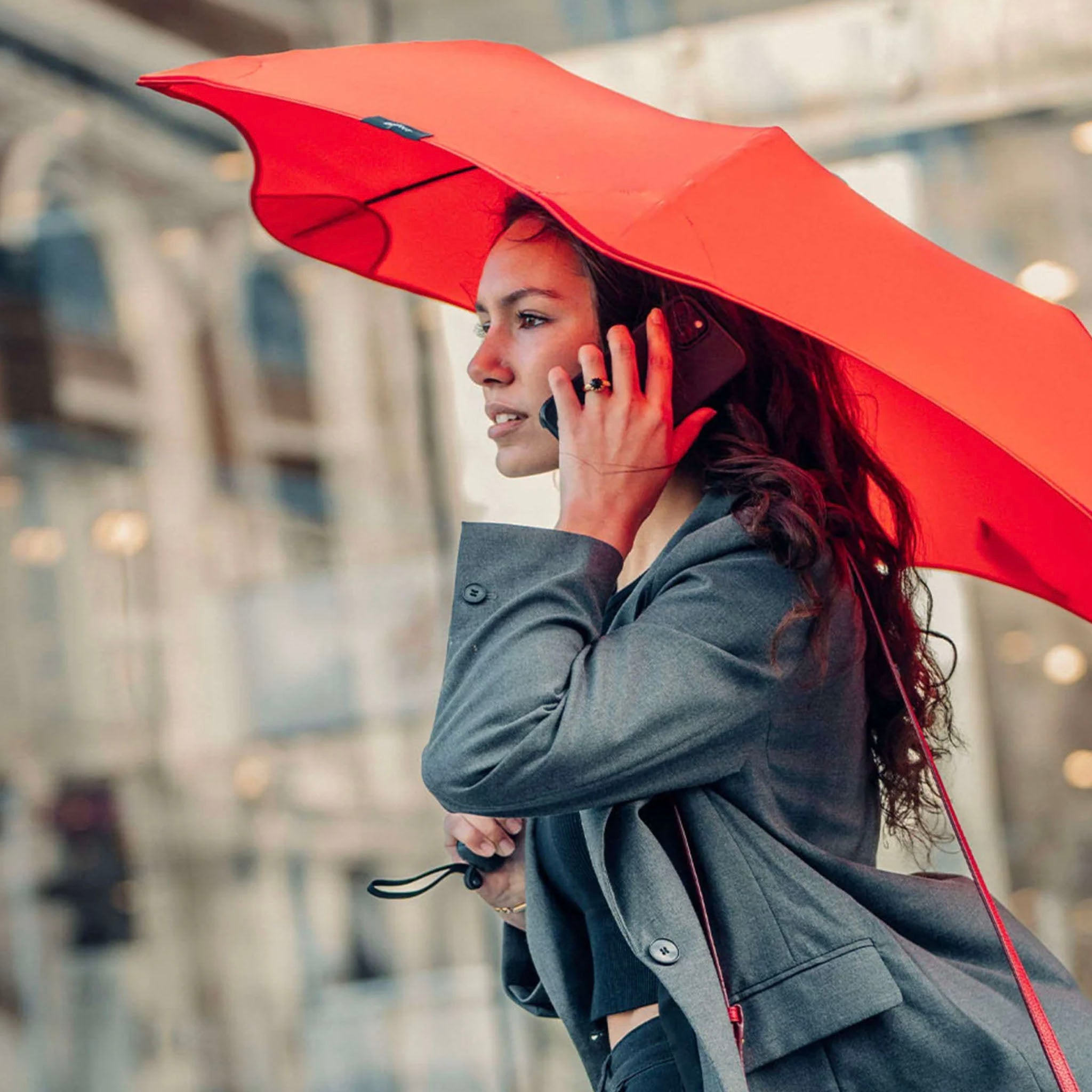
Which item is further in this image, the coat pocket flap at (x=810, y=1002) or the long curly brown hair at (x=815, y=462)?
the long curly brown hair at (x=815, y=462)

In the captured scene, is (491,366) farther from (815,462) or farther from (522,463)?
(815,462)

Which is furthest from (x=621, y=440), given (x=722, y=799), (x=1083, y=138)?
(x=1083, y=138)

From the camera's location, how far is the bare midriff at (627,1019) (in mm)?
1464

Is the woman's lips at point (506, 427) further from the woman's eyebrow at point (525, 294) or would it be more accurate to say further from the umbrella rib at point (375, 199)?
the umbrella rib at point (375, 199)

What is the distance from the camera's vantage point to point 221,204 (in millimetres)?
4324

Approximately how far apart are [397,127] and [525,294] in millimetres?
300

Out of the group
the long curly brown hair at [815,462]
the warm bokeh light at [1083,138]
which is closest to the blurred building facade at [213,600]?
the warm bokeh light at [1083,138]

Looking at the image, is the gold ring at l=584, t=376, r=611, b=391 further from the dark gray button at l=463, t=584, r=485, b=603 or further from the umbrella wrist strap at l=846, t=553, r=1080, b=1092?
the umbrella wrist strap at l=846, t=553, r=1080, b=1092

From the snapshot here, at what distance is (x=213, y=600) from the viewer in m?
4.40

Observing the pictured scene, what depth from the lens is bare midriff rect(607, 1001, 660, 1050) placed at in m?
1.46

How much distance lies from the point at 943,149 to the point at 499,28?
1.19 metres

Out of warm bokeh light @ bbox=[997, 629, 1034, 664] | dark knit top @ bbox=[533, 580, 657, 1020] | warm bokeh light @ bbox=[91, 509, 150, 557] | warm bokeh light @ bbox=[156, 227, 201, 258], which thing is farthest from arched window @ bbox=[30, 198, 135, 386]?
dark knit top @ bbox=[533, 580, 657, 1020]

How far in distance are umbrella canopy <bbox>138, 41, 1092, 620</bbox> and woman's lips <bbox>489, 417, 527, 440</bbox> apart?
0.34 metres

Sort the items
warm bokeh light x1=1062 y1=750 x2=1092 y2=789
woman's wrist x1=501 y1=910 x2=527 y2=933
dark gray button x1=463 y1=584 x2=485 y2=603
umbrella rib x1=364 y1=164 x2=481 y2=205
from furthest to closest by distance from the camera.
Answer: warm bokeh light x1=1062 y1=750 x2=1092 y2=789 < umbrella rib x1=364 y1=164 x2=481 y2=205 < woman's wrist x1=501 y1=910 x2=527 y2=933 < dark gray button x1=463 y1=584 x2=485 y2=603
